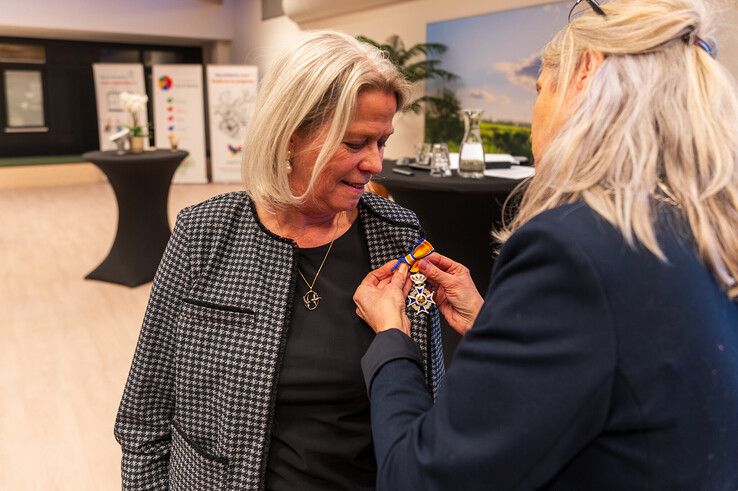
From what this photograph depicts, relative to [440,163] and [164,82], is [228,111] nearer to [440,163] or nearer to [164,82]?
[164,82]

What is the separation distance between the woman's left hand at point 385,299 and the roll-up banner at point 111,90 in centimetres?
1051

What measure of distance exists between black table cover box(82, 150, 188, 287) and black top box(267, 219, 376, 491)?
427 centimetres

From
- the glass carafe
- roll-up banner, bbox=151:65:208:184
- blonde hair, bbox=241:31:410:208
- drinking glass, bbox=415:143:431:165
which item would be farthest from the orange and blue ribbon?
roll-up banner, bbox=151:65:208:184

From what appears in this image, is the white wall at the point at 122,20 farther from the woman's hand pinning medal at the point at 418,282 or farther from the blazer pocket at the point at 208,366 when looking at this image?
the woman's hand pinning medal at the point at 418,282

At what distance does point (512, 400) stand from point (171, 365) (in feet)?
2.78

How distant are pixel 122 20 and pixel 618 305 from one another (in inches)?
462

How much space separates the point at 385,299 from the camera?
1074mm

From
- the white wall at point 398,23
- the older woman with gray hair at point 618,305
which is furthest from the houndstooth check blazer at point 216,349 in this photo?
the white wall at point 398,23

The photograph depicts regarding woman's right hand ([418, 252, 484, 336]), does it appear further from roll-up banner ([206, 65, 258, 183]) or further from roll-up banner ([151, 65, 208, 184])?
roll-up banner ([151, 65, 208, 184])

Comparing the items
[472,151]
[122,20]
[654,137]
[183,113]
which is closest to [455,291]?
[654,137]

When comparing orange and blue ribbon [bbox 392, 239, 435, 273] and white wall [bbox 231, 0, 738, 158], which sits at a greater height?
white wall [bbox 231, 0, 738, 158]

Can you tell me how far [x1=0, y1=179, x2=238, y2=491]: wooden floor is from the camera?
108 inches

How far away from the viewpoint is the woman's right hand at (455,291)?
48.0 inches

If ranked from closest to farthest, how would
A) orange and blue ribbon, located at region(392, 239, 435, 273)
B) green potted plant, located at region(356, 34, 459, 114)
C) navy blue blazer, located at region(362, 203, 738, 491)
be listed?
navy blue blazer, located at region(362, 203, 738, 491), orange and blue ribbon, located at region(392, 239, 435, 273), green potted plant, located at region(356, 34, 459, 114)
